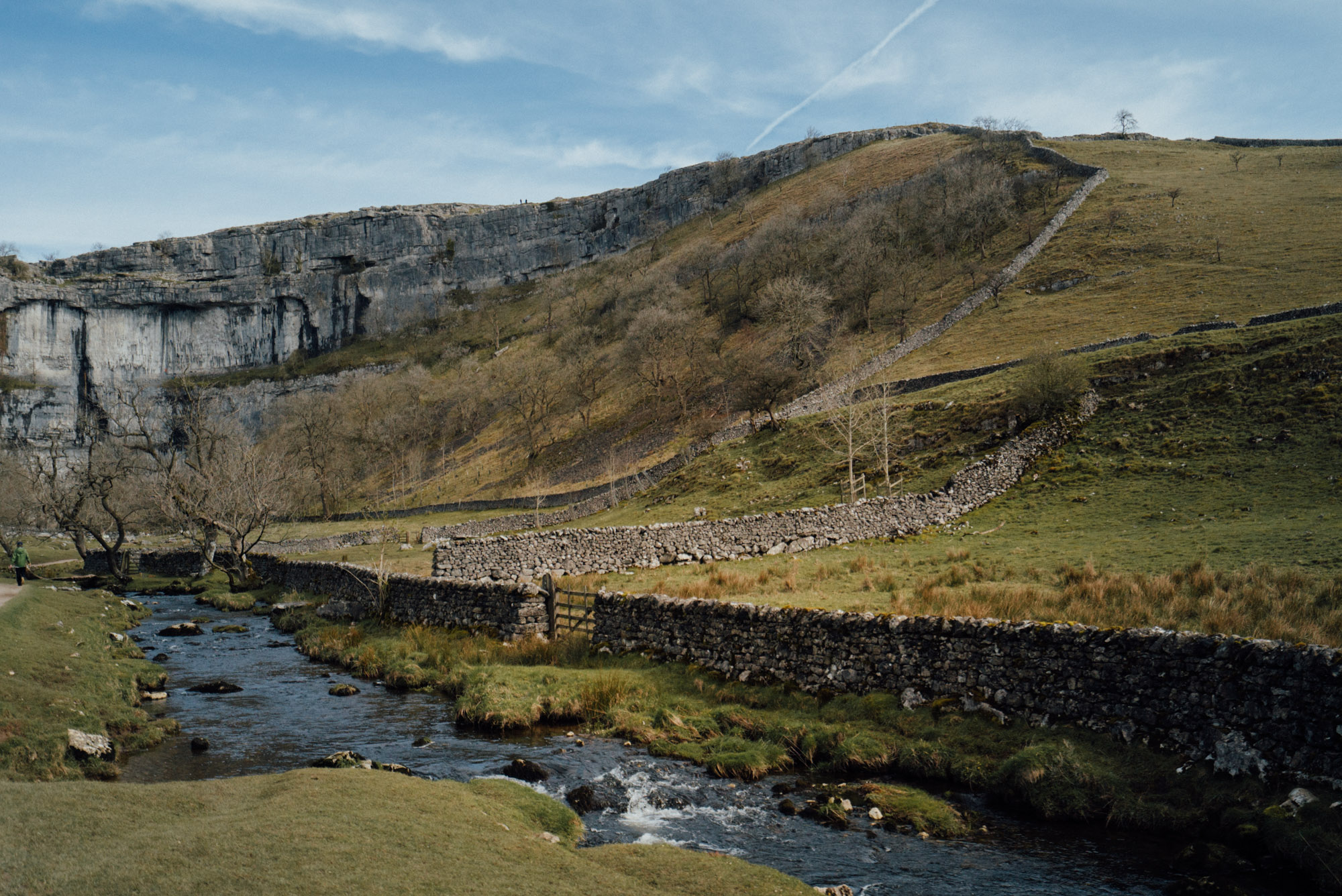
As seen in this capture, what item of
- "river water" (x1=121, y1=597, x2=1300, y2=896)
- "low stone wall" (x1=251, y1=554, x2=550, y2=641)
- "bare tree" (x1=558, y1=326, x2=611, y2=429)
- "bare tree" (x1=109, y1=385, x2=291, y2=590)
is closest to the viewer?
"river water" (x1=121, y1=597, x2=1300, y2=896)

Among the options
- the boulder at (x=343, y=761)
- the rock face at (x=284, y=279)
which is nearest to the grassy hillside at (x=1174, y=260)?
the boulder at (x=343, y=761)

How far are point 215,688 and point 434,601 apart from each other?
6.38m

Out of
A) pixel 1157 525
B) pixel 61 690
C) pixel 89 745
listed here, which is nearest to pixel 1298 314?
pixel 1157 525

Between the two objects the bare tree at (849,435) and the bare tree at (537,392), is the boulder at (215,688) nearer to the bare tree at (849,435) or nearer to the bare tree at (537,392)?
the bare tree at (849,435)

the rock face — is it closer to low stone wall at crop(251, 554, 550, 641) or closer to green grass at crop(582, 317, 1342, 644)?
green grass at crop(582, 317, 1342, 644)

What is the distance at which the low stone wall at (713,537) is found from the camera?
27.2 metres

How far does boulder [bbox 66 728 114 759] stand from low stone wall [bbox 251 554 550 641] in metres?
9.27

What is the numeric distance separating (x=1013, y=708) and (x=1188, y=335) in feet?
113

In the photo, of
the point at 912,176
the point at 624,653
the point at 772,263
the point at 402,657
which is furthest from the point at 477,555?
the point at 912,176

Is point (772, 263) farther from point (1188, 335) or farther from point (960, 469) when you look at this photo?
point (960, 469)

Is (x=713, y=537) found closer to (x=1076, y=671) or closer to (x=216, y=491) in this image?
(x=1076, y=671)

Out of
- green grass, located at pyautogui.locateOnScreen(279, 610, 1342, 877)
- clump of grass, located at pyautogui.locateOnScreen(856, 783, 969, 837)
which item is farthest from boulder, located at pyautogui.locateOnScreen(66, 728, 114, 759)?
clump of grass, located at pyautogui.locateOnScreen(856, 783, 969, 837)

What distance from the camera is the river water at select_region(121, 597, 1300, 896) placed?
8.65m

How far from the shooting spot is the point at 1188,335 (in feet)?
124
